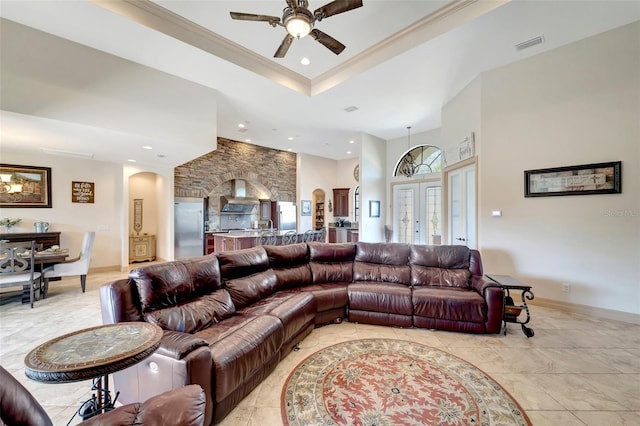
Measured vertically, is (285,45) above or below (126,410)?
above

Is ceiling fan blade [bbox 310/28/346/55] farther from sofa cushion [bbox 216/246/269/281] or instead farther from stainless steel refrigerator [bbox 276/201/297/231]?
stainless steel refrigerator [bbox 276/201/297/231]

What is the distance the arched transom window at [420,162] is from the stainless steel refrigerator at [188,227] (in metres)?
6.15

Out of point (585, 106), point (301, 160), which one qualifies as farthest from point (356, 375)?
point (301, 160)

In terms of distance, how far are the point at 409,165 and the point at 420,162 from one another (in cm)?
35

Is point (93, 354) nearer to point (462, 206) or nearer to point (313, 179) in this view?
point (462, 206)

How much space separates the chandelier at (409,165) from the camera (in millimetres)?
7848

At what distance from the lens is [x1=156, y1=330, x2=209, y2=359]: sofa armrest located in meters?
1.57

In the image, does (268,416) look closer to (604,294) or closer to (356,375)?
(356,375)

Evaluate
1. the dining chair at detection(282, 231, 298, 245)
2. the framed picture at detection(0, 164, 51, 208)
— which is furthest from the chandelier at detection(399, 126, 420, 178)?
the framed picture at detection(0, 164, 51, 208)

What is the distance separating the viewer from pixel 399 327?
3246 mm

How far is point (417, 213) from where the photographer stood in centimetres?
777

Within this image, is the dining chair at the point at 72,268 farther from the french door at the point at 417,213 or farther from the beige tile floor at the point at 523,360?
the french door at the point at 417,213

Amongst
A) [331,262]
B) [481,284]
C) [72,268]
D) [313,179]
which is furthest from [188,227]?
[481,284]

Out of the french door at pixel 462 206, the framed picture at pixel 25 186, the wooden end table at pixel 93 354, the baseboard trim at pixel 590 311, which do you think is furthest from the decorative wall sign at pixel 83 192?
the baseboard trim at pixel 590 311
